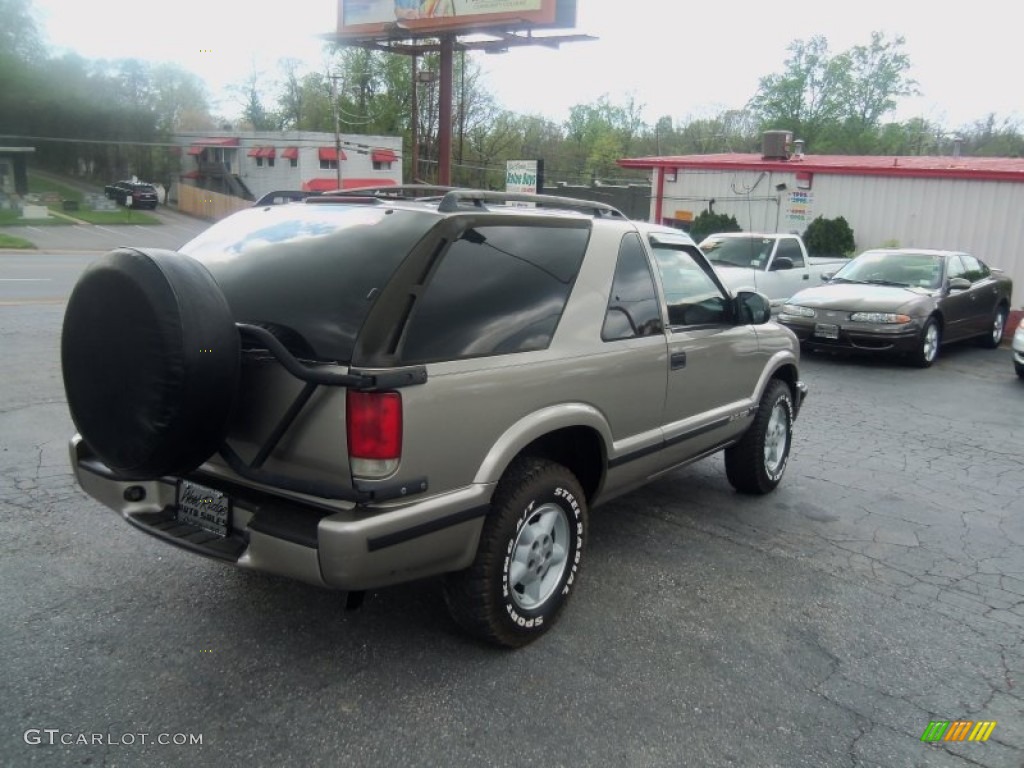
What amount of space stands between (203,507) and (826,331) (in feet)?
31.5

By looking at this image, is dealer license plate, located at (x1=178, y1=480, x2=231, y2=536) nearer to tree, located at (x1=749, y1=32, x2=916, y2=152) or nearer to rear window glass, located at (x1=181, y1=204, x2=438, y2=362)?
rear window glass, located at (x1=181, y1=204, x2=438, y2=362)

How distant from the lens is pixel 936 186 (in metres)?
17.6

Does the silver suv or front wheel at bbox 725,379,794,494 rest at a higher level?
the silver suv

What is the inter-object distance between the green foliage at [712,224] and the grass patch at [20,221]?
→ 122ft

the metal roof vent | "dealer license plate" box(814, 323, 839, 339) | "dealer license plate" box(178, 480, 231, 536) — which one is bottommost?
"dealer license plate" box(814, 323, 839, 339)

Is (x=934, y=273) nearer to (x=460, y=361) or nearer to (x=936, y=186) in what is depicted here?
(x=936, y=186)

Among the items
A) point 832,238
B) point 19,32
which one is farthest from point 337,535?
point 19,32

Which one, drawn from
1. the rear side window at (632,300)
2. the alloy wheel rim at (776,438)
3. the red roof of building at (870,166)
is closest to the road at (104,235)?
the red roof of building at (870,166)

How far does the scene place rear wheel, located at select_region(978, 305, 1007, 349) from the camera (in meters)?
13.5

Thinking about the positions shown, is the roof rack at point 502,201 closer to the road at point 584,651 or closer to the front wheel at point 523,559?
the front wheel at point 523,559

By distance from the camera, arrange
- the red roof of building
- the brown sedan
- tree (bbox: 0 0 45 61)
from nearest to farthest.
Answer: the brown sedan → the red roof of building → tree (bbox: 0 0 45 61)

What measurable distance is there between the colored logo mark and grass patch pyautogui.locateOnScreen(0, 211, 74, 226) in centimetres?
4949

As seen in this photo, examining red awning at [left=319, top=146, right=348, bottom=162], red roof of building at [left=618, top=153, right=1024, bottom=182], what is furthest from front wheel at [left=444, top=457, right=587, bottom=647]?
red awning at [left=319, top=146, right=348, bottom=162]

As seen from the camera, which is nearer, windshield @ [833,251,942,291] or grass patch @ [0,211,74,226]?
windshield @ [833,251,942,291]
